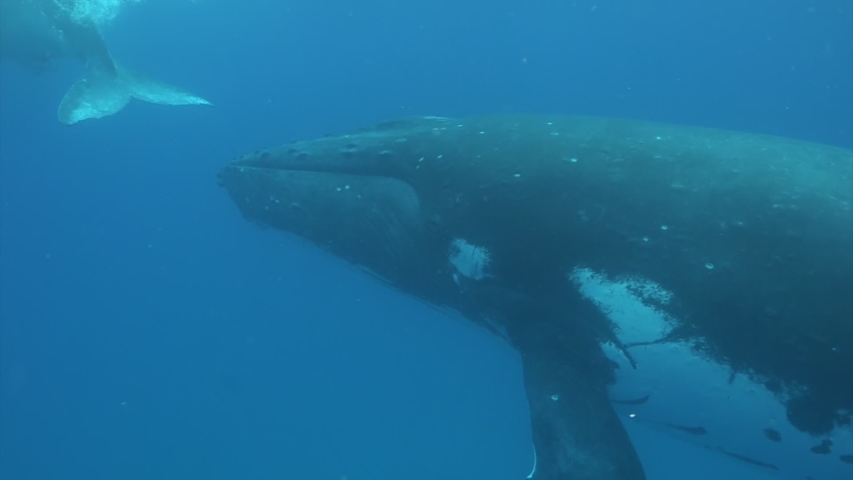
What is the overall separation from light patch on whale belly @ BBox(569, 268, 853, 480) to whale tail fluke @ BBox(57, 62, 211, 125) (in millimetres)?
12735

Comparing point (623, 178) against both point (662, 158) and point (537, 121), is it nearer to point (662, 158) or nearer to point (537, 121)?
point (662, 158)

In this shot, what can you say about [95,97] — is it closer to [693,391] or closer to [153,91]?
[153,91]

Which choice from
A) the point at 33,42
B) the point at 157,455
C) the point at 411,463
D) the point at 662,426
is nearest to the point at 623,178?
the point at 662,426

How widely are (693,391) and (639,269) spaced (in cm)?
143

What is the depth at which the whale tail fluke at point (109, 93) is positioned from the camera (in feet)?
54.6

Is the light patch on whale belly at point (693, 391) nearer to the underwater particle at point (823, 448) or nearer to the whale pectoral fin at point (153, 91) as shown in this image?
the underwater particle at point (823, 448)

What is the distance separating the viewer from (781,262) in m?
6.01

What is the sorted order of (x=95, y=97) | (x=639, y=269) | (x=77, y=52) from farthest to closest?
(x=77, y=52) < (x=95, y=97) < (x=639, y=269)

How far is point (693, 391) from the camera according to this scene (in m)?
6.86

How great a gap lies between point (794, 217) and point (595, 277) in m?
1.86

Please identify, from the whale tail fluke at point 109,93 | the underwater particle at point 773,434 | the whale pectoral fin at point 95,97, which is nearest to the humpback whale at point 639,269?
the underwater particle at point 773,434

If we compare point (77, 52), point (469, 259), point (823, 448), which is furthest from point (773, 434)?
point (77, 52)

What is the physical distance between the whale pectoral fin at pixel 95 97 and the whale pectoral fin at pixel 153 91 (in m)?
0.20

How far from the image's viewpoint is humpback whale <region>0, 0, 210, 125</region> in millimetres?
17047
